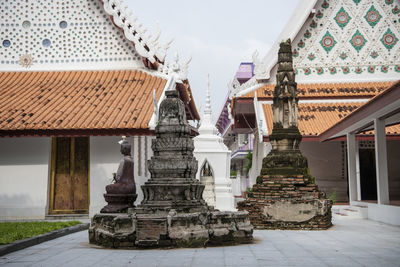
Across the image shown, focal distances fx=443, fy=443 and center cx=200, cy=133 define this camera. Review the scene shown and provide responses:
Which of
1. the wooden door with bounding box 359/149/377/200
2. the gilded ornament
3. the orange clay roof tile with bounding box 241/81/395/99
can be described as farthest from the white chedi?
the wooden door with bounding box 359/149/377/200

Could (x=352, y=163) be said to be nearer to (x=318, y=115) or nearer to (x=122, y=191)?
(x=318, y=115)

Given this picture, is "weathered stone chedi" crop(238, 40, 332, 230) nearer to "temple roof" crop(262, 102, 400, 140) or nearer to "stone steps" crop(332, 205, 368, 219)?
"stone steps" crop(332, 205, 368, 219)

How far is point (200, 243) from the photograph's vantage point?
634 centimetres

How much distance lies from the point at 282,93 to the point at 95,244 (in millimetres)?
5353

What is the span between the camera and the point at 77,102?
494 inches

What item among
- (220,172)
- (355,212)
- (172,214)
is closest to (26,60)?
(220,172)

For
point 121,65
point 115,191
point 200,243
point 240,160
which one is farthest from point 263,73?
point 240,160

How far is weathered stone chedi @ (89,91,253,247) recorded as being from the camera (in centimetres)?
630

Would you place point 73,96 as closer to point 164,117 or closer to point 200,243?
point 164,117

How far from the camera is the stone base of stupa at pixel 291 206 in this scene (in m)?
8.87

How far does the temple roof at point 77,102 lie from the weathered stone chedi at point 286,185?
3388mm

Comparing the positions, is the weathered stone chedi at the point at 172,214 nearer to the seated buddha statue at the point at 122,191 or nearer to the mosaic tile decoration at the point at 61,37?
the seated buddha statue at the point at 122,191

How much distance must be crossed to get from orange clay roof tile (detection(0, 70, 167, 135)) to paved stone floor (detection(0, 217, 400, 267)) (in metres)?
4.51

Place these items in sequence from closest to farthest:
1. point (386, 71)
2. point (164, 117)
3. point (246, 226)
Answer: point (246, 226) < point (164, 117) < point (386, 71)
